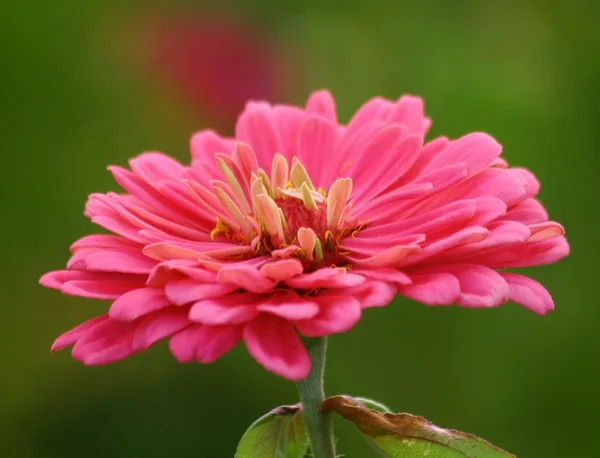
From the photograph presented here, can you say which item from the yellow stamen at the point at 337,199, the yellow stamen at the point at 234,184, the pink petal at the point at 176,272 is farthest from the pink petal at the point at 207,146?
the pink petal at the point at 176,272

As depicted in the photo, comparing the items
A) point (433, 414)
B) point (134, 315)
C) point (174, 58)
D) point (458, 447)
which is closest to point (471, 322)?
point (433, 414)

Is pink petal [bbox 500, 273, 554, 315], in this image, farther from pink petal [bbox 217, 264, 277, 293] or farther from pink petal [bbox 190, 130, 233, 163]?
pink petal [bbox 190, 130, 233, 163]

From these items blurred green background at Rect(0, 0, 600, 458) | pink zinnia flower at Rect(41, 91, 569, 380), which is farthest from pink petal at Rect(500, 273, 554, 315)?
blurred green background at Rect(0, 0, 600, 458)

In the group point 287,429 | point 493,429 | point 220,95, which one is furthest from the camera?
point 220,95

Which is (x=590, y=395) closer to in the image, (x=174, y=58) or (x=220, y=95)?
(x=220, y=95)

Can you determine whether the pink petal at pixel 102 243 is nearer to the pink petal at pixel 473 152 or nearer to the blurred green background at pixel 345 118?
the pink petal at pixel 473 152

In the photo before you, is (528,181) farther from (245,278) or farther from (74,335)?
(74,335)

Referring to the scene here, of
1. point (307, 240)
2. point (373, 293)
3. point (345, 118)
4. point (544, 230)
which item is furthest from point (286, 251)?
point (345, 118)
